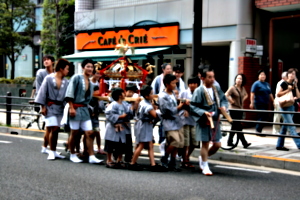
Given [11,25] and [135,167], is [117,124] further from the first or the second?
[11,25]

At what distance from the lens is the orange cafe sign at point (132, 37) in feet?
53.2

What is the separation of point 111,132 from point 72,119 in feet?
2.82

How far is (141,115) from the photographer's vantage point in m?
7.40

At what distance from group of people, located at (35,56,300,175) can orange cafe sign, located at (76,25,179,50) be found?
761cm

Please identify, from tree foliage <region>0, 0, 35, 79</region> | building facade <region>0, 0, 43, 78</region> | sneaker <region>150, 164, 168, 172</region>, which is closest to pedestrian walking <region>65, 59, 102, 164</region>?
sneaker <region>150, 164, 168, 172</region>

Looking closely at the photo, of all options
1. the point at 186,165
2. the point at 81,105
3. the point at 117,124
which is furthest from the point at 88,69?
the point at 186,165

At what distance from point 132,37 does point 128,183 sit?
38.5 ft

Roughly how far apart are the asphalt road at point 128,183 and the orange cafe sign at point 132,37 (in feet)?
29.1

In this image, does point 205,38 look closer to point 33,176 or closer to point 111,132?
point 111,132

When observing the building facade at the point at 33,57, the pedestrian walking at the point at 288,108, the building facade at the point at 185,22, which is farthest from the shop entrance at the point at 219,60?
the building facade at the point at 33,57

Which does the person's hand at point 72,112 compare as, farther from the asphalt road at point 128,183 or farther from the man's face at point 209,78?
the man's face at point 209,78

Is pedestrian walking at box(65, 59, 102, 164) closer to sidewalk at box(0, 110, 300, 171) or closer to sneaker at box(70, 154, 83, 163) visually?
sneaker at box(70, 154, 83, 163)

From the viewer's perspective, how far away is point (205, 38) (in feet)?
49.3

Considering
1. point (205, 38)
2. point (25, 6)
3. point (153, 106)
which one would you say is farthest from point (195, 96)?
point (25, 6)
